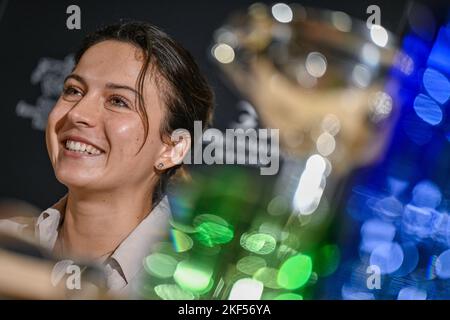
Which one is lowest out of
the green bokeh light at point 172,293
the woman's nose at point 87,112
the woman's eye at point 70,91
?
the green bokeh light at point 172,293

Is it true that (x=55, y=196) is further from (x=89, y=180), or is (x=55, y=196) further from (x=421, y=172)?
(x=421, y=172)

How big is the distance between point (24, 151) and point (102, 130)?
28cm

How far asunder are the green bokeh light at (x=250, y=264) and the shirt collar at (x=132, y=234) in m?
0.24

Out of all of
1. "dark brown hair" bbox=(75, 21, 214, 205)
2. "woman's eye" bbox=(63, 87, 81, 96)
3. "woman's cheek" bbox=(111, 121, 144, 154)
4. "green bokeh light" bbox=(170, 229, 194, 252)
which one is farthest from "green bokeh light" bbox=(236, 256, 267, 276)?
"woman's eye" bbox=(63, 87, 81, 96)

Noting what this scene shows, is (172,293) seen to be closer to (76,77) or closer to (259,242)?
(259,242)

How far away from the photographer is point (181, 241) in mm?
1990

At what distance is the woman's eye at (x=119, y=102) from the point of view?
1919 millimetres

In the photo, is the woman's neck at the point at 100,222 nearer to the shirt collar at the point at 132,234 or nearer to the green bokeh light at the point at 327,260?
the shirt collar at the point at 132,234

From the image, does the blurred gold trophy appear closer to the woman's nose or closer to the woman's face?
the woman's face

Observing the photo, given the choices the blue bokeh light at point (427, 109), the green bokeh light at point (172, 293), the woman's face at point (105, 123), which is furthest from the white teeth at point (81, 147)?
the blue bokeh light at point (427, 109)

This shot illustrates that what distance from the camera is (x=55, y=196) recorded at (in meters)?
1.99

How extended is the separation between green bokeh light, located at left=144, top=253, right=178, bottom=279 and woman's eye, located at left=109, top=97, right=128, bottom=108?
0.45 m

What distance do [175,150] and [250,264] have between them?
1.33ft

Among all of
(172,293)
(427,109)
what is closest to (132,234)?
(172,293)
